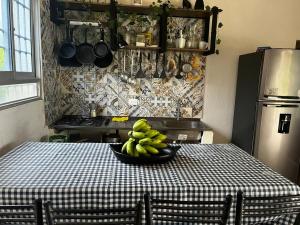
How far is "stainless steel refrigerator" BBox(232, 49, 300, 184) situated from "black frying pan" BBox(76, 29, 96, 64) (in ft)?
5.92

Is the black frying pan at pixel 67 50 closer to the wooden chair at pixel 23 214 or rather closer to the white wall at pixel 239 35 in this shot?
the white wall at pixel 239 35

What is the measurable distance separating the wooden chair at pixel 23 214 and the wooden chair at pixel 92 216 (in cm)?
3

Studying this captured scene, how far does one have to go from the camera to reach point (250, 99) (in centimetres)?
274

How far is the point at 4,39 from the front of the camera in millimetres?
1840

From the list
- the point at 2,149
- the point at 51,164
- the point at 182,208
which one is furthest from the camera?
the point at 2,149

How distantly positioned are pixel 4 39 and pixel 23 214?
1.43 meters

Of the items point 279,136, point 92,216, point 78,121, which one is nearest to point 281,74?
point 279,136

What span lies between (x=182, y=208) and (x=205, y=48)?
2.25 meters

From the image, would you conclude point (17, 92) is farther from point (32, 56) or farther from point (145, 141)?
point (145, 141)

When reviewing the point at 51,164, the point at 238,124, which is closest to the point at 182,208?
the point at 51,164

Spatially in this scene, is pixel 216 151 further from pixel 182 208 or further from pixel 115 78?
pixel 115 78

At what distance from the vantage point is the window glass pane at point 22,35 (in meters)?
2.04

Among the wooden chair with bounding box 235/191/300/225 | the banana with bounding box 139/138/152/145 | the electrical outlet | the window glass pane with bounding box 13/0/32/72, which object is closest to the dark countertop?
the electrical outlet

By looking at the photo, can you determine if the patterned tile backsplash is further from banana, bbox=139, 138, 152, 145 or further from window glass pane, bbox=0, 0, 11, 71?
banana, bbox=139, 138, 152, 145
